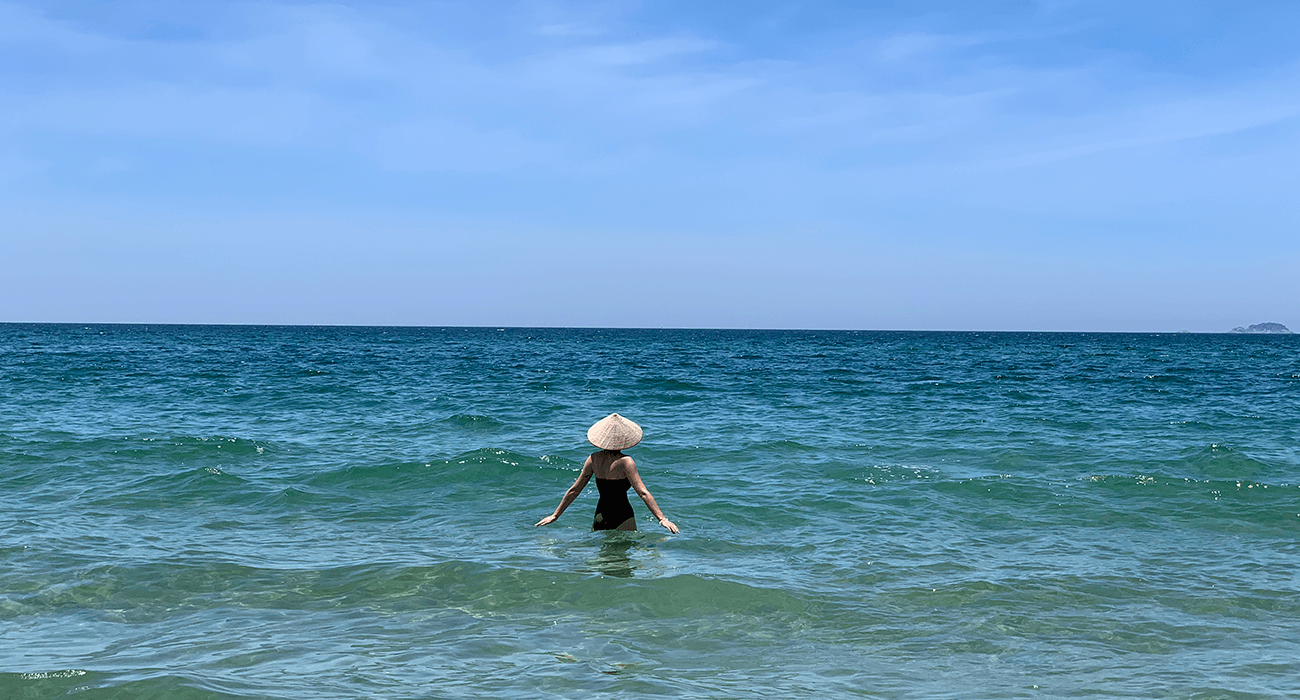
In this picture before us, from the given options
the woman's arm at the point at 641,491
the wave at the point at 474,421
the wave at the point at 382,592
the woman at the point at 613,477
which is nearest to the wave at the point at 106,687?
the wave at the point at 382,592

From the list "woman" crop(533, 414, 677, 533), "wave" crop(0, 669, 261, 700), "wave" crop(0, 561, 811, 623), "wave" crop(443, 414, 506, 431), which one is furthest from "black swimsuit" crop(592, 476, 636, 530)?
"wave" crop(443, 414, 506, 431)

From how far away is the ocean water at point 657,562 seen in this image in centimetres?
642

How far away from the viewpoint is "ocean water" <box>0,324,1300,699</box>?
21.1 feet

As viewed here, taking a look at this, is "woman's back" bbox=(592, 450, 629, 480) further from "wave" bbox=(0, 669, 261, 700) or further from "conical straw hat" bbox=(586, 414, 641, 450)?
"wave" bbox=(0, 669, 261, 700)

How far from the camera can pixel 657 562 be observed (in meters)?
9.46

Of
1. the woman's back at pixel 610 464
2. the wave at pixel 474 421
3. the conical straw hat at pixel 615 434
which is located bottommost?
the wave at pixel 474 421

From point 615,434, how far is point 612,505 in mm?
1077

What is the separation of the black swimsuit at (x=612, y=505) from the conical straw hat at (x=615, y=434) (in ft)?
1.84

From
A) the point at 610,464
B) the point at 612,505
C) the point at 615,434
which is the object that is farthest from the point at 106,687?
the point at 612,505

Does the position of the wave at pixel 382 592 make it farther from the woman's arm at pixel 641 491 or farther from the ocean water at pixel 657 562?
the woman's arm at pixel 641 491

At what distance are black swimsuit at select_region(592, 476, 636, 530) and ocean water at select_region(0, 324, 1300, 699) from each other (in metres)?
0.27

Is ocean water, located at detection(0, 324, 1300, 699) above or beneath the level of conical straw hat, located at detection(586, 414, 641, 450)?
beneath

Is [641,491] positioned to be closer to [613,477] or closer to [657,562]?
[613,477]

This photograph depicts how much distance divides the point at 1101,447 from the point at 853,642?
14022 millimetres
